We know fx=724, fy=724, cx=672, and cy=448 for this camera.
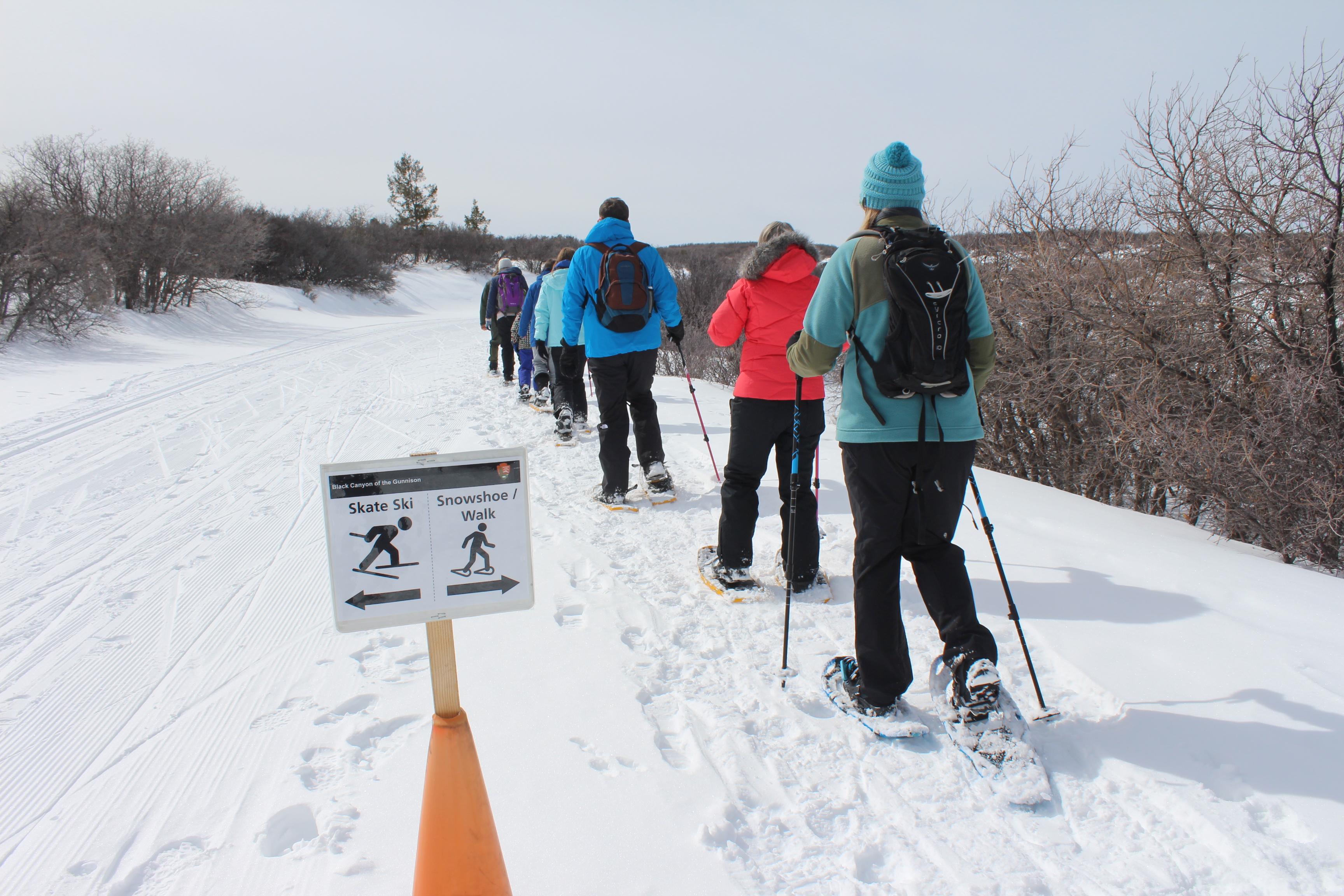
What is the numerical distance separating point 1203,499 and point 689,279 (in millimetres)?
19171

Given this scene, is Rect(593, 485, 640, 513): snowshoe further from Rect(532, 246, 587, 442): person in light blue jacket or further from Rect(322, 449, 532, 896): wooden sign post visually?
Rect(322, 449, 532, 896): wooden sign post

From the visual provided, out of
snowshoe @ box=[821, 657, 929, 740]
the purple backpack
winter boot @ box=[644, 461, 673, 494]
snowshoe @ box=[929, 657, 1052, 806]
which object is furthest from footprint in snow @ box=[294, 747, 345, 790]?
the purple backpack

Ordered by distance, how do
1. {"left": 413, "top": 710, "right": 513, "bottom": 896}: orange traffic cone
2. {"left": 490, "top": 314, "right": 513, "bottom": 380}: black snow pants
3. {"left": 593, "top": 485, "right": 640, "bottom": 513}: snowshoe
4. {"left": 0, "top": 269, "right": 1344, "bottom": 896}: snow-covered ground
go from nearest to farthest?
{"left": 413, "top": 710, "right": 513, "bottom": 896}: orange traffic cone, {"left": 0, "top": 269, "right": 1344, "bottom": 896}: snow-covered ground, {"left": 593, "top": 485, "right": 640, "bottom": 513}: snowshoe, {"left": 490, "top": 314, "right": 513, "bottom": 380}: black snow pants

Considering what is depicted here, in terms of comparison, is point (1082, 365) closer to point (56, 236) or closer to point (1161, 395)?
point (1161, 395)

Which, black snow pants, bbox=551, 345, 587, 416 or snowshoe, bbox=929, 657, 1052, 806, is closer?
snowshoe, bbox=929, 657, 1052, 806

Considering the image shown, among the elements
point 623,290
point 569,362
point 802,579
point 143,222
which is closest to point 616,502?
point 623,290

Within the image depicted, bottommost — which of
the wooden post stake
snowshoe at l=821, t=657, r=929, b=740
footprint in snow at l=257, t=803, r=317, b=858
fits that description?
footprint in snow at l=257, t=803, r=317, b=858

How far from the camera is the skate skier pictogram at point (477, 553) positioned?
178cm

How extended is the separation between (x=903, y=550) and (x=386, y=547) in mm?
1691

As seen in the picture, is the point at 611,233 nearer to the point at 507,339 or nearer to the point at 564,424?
the point at 564,424

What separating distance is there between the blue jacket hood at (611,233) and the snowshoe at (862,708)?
3304mm

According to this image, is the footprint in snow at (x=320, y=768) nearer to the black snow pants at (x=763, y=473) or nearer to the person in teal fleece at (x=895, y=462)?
the person in teal fleece at (x=895, y=462)

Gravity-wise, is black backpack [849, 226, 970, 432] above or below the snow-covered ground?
above

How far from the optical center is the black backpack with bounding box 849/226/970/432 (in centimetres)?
229
